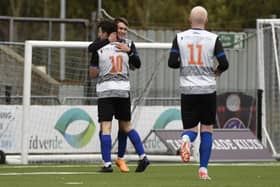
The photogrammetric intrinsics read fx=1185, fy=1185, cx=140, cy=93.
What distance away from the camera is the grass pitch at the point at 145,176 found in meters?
13.3

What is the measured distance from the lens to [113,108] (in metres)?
15.5

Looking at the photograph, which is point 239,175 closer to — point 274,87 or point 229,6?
point 274,87

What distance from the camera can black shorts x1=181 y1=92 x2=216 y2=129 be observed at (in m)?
13.8

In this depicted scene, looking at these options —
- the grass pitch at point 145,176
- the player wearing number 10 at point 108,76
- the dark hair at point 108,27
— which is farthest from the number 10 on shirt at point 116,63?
the grass pitch at point 145,176

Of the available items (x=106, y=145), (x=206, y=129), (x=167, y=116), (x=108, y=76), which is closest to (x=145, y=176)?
(x=106, y=145)

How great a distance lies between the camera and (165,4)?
4928 centimetres

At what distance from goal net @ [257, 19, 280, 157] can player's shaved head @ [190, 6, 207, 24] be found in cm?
722

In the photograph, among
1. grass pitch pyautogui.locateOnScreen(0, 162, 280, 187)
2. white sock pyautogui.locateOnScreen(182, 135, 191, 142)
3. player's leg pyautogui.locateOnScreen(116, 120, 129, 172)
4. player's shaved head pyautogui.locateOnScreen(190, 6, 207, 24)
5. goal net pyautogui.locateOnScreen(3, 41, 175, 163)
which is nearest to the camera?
grass pitch pyautogui.locateOnScreen(0, 162, 280, 187)

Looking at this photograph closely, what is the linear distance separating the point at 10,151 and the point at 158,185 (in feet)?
22.9

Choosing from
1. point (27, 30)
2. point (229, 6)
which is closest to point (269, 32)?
point (229, 6)

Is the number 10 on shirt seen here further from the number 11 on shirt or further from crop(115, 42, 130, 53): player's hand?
the number 11 on shirt

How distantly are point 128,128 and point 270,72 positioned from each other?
646 centimetres

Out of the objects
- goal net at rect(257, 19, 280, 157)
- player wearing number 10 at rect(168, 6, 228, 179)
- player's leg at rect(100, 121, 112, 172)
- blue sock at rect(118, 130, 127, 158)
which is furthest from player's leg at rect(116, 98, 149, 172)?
goal net at rect(257, 19, 280, 157)

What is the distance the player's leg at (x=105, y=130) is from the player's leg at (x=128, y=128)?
0.61 ft
